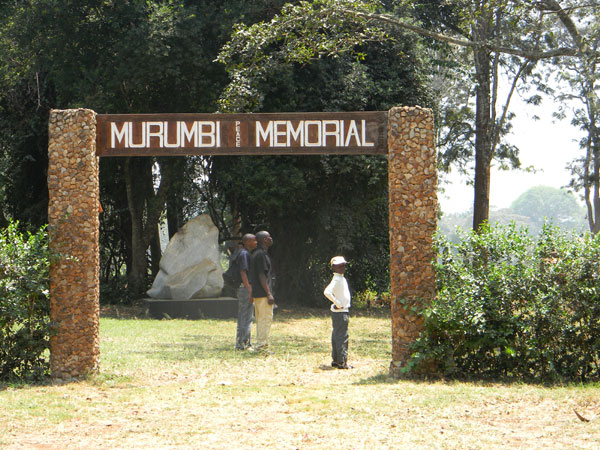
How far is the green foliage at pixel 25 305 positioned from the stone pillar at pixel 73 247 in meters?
0.13

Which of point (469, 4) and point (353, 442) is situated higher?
point (469, 4)

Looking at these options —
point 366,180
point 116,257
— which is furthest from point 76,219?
point 116,257

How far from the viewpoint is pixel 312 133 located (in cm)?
916

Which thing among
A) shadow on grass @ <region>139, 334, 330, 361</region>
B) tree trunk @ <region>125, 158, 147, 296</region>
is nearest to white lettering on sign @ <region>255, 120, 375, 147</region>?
shadow on grass @ <region>139, 334, 330, 361</region>

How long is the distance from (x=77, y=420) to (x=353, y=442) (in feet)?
8.65

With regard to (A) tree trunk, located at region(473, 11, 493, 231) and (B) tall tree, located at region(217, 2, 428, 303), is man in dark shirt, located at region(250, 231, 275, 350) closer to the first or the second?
(B) tall tree, located at region(217, 2, 428, 303)

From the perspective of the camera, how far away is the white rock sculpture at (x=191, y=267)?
1839cm

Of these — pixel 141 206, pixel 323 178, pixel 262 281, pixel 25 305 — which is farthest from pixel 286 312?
pixel 25 305

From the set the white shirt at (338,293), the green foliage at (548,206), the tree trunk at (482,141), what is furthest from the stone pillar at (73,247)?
the green foliage at (548,206)

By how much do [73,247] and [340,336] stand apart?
11.7 feet

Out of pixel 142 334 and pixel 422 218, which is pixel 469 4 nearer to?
pixel 422 218

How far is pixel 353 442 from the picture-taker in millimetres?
6023

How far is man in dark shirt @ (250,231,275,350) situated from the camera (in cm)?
1082

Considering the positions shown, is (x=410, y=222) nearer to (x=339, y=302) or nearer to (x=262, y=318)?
(x=339, y=302)
